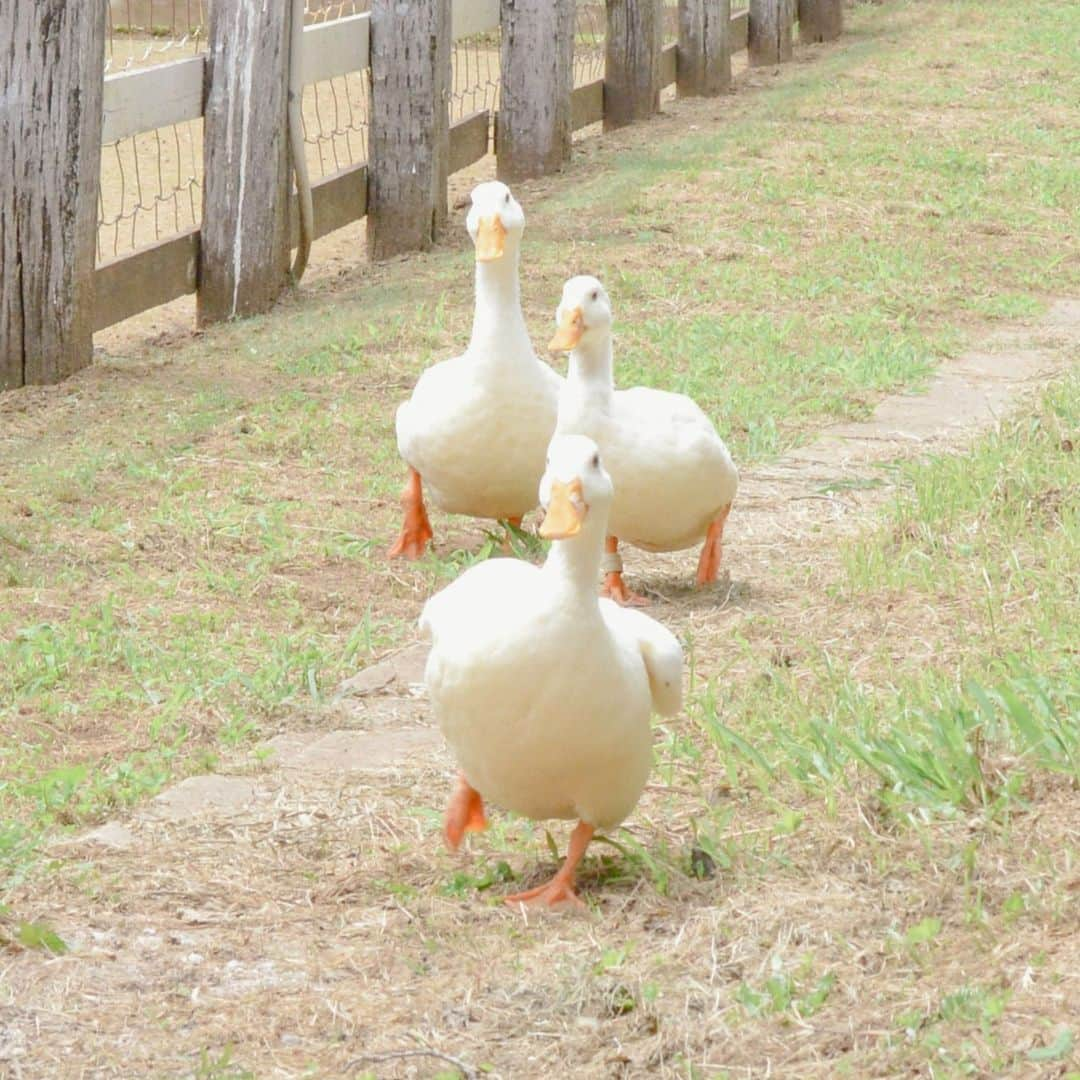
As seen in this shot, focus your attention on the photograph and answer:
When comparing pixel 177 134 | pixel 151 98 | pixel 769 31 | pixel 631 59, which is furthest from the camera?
pixel 769 31

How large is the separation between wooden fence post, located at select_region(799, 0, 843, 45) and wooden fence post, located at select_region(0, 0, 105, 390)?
34.8ft

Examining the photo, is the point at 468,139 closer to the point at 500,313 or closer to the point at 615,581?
the point at 500,313

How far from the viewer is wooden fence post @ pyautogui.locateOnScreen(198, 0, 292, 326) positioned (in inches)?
305

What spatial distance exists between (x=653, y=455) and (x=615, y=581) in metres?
0.43

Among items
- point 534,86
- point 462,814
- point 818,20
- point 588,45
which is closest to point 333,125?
point 534,86

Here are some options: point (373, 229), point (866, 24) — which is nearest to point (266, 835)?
point (373, 229)

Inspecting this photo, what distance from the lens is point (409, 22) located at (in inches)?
352

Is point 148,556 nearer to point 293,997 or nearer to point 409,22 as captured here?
point 293,997

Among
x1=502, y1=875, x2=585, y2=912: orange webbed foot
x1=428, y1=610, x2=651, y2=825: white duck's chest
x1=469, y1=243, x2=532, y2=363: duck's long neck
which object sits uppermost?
x1=469, y1=243, x2=532, y2=363: duck's long neck

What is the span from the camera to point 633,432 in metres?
4.75

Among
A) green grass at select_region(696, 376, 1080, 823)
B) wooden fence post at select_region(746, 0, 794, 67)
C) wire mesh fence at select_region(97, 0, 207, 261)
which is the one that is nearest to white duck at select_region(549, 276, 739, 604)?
green grass at select_region(696, 376, 1080, 823)

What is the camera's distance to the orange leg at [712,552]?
16.6 ft

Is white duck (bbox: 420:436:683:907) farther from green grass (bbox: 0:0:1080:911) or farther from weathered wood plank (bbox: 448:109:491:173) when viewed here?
weathered wood plank (bbox: 448:109:491:173)

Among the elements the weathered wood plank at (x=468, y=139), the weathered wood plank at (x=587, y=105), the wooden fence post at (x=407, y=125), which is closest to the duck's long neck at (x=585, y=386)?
the wooden fence post at (x=407, y=125)
